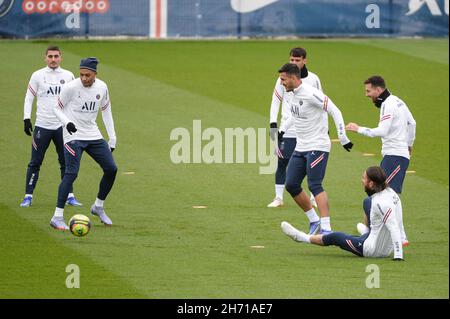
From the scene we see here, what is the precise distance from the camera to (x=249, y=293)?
1054cm

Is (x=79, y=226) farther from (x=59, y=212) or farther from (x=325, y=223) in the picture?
(x=325, y=223)

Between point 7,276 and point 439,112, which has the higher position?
point 439,112

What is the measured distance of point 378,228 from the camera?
11.8 m

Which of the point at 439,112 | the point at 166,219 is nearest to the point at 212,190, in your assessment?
the point at 166,219

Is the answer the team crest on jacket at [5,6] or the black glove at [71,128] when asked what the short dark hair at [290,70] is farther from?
the team crest on jacket at [5,6]

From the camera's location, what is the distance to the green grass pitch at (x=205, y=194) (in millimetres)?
11102

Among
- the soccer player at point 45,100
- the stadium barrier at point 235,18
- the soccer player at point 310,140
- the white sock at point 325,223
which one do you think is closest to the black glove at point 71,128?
the soccer player at point 45,100

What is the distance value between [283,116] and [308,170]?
6.81 feet

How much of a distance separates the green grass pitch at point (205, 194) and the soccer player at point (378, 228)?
0.13m

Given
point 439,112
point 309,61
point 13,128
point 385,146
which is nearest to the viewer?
point 385,146

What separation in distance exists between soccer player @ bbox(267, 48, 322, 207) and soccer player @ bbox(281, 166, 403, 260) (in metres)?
3.08

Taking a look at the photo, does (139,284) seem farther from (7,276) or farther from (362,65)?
(362,65)

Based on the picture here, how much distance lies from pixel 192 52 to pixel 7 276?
20550 millimetres

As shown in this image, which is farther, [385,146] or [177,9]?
[177,9]
